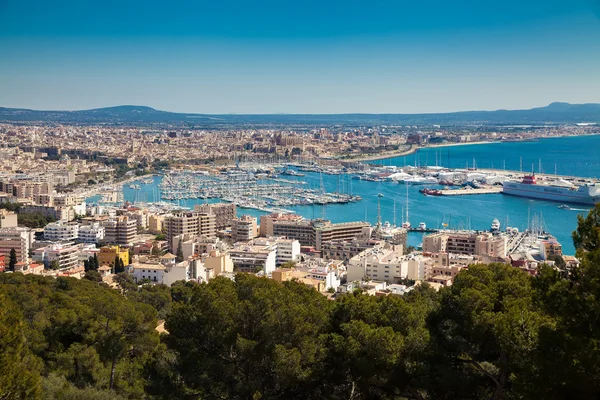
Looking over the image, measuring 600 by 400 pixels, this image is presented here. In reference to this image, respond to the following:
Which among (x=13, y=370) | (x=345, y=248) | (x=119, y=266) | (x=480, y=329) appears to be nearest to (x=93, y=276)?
(x=119, y=266)

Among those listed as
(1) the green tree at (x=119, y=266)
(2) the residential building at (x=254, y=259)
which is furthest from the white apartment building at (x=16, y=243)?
(2) the residential building at (x=254, y=259)

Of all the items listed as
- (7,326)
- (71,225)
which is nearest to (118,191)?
(71,225)

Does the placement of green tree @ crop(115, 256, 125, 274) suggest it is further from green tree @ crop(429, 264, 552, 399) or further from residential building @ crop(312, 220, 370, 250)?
green tree @ crop(429, 264, 552, 399)

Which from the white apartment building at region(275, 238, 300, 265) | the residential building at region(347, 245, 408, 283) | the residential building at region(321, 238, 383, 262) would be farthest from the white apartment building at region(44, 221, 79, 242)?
the residential building at region(347, 245, 408, 283)

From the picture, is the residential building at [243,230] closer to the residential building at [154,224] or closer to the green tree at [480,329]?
the residential building at [154,224]

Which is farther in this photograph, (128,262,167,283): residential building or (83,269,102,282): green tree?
(128,262,167,283): residential building
